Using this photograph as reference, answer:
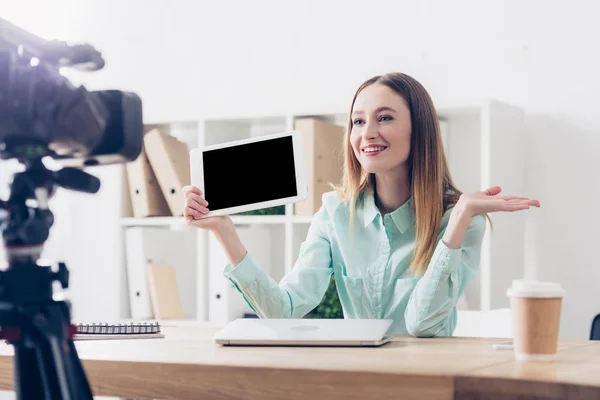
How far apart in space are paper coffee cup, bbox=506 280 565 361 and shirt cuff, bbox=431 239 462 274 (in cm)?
48

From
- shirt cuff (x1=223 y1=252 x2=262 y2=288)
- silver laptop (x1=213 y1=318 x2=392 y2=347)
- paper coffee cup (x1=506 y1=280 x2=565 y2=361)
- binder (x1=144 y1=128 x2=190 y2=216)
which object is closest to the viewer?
paper coffee cup (x1=506 y1=280 x2=565 y2=361)

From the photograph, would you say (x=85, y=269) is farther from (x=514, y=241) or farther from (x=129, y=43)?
(x=514, y=241)

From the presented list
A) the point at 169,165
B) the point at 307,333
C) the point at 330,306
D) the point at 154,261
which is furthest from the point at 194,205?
the point at 154,261

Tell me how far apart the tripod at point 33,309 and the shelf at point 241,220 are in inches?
88.7

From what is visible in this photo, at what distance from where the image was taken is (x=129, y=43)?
3881mm

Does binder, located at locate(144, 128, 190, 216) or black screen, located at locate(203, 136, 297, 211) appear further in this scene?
binder, located at locate(144, 128, 190, 216)

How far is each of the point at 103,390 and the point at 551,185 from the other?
88.1 inches

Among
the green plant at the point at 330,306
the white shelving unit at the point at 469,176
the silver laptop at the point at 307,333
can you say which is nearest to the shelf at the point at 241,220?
the white shelving unit at the point at 469,176

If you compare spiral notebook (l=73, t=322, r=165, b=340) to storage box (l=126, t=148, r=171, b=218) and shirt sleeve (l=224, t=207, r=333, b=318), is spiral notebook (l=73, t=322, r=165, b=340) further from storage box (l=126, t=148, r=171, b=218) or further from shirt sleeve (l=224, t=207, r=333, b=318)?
storage box (l=126, t=148, r=171, b=218)

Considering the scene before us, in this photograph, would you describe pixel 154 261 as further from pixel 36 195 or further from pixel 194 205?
pixel 36 195

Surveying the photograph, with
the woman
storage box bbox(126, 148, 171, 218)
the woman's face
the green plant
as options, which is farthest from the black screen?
storage box bbox(126, 148, 171, 218)

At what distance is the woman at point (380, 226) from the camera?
5.90 feet

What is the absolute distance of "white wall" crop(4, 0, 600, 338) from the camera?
2.98 metres

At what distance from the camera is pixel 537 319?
1110 millimetres
